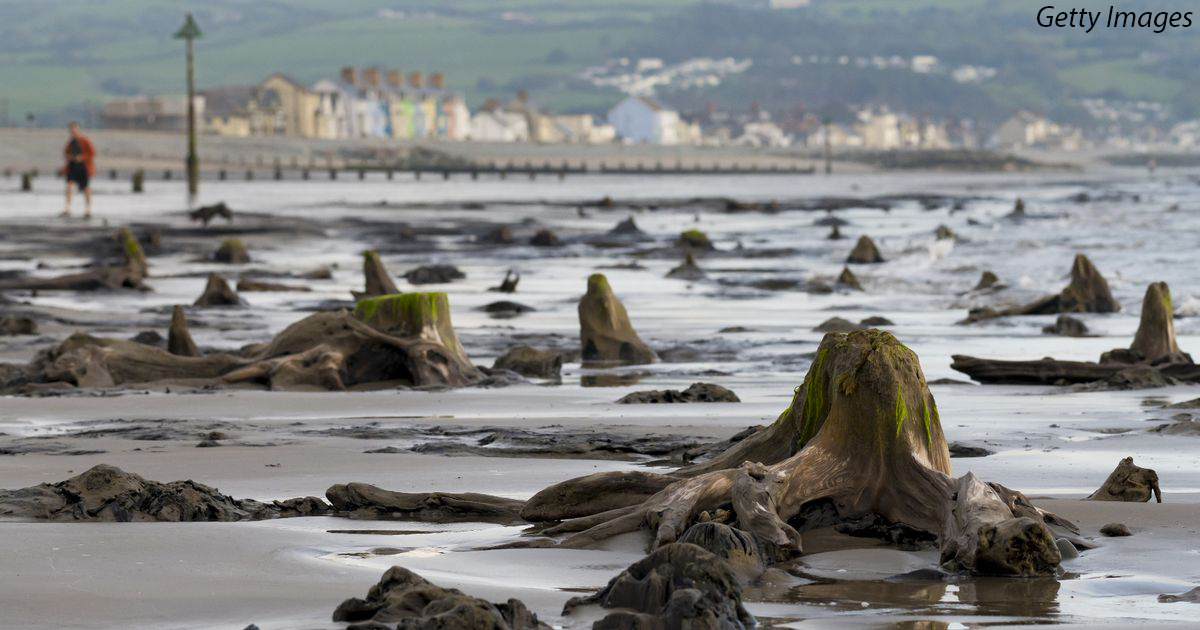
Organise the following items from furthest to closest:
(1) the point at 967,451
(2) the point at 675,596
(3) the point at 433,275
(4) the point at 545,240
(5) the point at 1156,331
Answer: (4) the point at 545,240
(3) the point at 433,275
(5) the point at 1156,331
(1) the point at 967,451
(2) the point at 675,596

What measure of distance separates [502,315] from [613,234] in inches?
878

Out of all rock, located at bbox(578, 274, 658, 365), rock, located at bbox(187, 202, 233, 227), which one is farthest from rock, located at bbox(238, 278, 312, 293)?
rock, located at bbox(187, 202, 233, 227)

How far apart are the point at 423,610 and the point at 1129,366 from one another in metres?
8.27

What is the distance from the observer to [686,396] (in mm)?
11352

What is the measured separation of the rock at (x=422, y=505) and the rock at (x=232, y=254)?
2177cm

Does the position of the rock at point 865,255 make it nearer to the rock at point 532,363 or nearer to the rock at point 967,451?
the rock at point 532,363

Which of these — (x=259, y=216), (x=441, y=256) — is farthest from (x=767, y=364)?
(x=259, y=216)

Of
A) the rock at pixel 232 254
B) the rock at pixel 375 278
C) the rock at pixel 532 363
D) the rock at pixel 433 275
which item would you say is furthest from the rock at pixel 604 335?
the rock at pixel 232 254

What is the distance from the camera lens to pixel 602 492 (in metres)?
Answer: 6.90

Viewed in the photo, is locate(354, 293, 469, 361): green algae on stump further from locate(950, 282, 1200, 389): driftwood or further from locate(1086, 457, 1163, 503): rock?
locate(1086, 457, 1163, 503): rock

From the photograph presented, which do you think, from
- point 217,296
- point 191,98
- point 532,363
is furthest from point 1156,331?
point 191,98

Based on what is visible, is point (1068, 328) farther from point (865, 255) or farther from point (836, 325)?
point (865, 255)

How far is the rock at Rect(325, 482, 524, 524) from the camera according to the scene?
7.04m

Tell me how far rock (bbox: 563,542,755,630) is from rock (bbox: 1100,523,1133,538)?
6.52 feet
